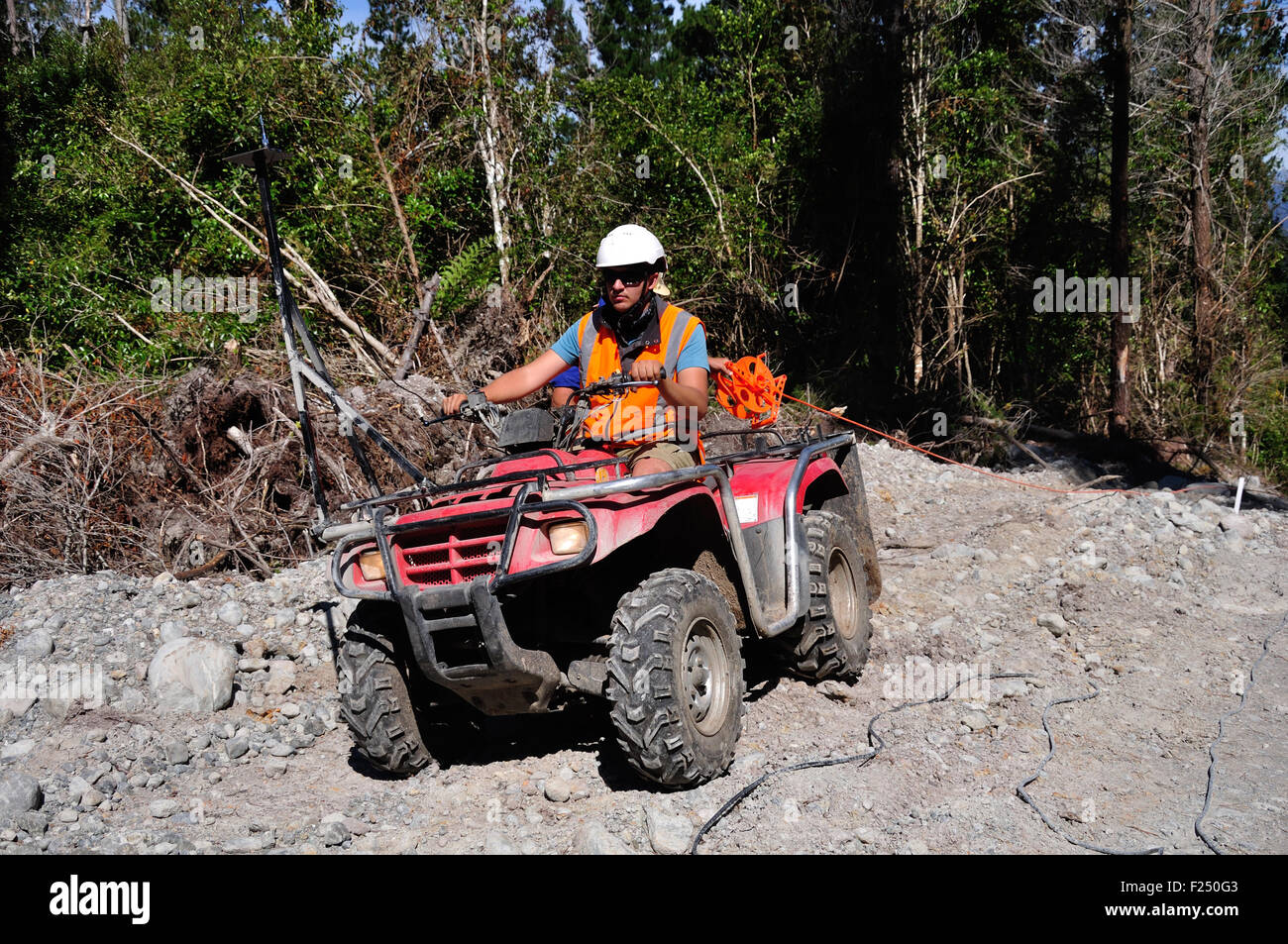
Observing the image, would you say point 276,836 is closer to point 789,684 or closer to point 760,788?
point 760,788

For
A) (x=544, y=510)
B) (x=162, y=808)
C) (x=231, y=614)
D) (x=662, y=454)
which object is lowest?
(x=162, y=808)

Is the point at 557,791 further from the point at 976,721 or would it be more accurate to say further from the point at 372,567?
the point at 976,721

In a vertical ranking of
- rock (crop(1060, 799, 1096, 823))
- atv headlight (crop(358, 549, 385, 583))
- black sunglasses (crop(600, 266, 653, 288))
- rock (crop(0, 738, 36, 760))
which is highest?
black sunglasses (crop(600, 266, 653, 288))

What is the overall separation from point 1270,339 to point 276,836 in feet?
55.5

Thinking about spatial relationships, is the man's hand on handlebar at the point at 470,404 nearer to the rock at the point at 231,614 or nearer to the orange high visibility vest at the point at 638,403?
the orange high visibility vest at the point at 638,403

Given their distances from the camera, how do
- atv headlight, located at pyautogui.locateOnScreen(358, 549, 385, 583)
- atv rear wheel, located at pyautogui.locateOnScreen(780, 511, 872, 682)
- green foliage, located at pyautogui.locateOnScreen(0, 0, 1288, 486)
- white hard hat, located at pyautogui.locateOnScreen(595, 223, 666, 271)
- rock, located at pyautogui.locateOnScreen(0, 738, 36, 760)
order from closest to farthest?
atv headlight, located at pyautogui.locateOnScreen(358, 549, 385, 583) → rock, located at pyautogui.locateOnScreen(0, 738, 36, 760) → white hard hat, located at pyautogui.locateOnScreen(595, 223, 666, 271) → atv rear wheel, located at pyautogui.locateOnScreen(780, 511, 872, 682) → green foliage, located at pyautogui.locateOnScreen(0, 0, 1288, 486)

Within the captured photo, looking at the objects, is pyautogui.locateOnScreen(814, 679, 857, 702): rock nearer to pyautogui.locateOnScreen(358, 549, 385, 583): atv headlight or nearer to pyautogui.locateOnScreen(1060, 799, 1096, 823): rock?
pyautogui.locateOnScreen(1060, 799, 1096, 823): rock

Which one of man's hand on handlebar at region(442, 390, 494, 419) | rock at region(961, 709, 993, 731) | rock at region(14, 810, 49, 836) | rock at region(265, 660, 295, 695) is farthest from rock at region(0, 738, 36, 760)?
rock at region(961, 709, 993, 731)

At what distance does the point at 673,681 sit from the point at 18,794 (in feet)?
9.24

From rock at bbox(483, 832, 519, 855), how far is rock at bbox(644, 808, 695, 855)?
52cm

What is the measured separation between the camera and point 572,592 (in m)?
4.72

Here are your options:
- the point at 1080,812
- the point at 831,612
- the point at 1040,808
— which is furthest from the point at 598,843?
the point at 831,612

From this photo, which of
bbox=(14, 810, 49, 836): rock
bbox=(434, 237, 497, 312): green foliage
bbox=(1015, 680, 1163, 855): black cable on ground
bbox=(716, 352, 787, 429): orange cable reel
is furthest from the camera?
bbox=(434, 237, 497, 312): green foliage

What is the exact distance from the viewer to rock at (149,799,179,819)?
4480mm
